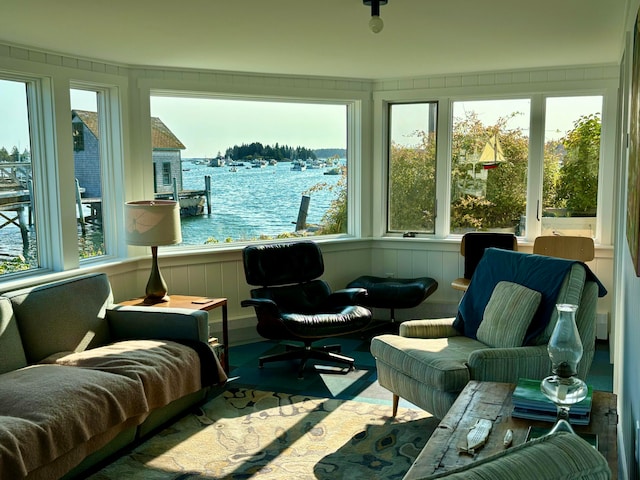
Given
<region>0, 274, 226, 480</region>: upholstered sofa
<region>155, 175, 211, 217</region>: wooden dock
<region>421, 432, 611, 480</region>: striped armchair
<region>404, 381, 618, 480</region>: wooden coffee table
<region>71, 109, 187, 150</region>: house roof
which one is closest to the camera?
<region>421, 432, 611, 480</region>: striped armchair

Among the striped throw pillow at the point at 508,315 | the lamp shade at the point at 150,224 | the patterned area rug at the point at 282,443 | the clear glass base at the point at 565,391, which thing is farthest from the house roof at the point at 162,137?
the clear glass base at the point at 565,391

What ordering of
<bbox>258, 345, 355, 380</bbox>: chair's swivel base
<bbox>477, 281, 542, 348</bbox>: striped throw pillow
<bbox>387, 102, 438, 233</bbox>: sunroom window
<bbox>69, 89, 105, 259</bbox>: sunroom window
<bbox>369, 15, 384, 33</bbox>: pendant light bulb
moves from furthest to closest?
<bbox>387, 102, 438, 233</bbox>: sunroom window
<bbox>69, 89, 105, 259</bbox>: sunroom window
<bbox>258, 345, 355, 380</bbox>: chair's swivel base
<bbox>477, 281, 542, 348</bbox>: striped throw pillow
<bbox>369, 15, 384, 33</bbox>: pendant light bulb

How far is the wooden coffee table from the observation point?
6.91 ft

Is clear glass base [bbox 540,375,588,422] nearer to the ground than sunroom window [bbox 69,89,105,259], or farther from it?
nearer to the ground

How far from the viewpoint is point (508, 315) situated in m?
3.69

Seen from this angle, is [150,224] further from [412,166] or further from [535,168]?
[535,168]

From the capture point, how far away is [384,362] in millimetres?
3932

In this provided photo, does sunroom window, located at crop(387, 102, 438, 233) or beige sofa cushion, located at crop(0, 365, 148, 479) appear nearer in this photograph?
beige sofa cushion, located at crop(0, 365, 148, 479)

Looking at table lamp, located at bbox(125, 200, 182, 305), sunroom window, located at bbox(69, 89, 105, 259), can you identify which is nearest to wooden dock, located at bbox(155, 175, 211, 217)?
sunroom window, located at bbox(69, 89, 105, 259)

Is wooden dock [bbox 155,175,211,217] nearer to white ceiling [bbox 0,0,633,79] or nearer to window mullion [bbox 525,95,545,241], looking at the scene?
white ceiling [bbox 0,0,633,79]

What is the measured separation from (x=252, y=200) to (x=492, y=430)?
408cm

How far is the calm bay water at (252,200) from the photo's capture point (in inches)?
230

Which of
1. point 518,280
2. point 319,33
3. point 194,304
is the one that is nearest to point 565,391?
point 518,280

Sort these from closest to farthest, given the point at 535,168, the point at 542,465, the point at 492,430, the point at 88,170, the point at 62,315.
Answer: the point at 542,465 < the point at 492,430 < the point at 62,315 < the point at 88,170 < the point at 535,168
